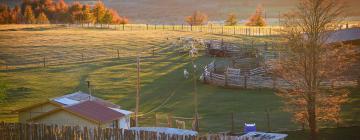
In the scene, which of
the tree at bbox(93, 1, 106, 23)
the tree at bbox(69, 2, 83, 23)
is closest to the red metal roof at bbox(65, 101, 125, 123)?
the tree at bbox(93, 1, 106, 23)

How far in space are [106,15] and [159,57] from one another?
2361 inches

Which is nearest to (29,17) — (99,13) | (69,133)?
(99,13)

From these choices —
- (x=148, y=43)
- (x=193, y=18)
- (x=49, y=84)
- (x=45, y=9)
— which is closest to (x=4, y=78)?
(x=49, y=84)

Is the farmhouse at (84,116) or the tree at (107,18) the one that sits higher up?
the tree at (107,18)

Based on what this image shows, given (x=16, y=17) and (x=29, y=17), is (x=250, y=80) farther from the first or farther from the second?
(x=16, y=17)

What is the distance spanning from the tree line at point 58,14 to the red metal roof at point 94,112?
9761cm

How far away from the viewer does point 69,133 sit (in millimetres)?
24953

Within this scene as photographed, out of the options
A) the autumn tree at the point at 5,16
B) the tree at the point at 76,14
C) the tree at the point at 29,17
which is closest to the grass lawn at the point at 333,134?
the tree at the point at 76,14

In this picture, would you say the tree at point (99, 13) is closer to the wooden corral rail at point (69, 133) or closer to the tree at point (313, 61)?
the tree at point (313, 61)

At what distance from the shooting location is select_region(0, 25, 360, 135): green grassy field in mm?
41469

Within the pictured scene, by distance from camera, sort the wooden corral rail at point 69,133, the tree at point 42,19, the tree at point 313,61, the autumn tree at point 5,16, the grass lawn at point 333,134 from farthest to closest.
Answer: the autumn tree at point 5,16 < the tree at point 42,19 < the grass lawn at point 333,134 < the tree at point 313,61 < the wooden corral rail at point 69,133

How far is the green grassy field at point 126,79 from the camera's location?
136ft

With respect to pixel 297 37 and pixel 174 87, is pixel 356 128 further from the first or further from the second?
pixel 174 87

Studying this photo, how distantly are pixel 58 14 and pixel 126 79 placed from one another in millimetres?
98411
